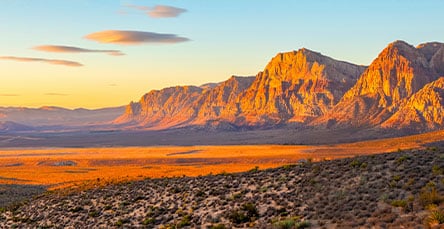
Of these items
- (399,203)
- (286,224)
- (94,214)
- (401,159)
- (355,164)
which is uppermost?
(401,159)

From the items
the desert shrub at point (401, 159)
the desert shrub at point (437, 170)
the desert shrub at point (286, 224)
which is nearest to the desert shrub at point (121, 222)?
the desert shrub at point (286, 224)

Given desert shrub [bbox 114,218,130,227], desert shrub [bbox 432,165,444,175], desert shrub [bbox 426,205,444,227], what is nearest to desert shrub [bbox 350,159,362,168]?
desert shrub [bbox 432,165,444,175]

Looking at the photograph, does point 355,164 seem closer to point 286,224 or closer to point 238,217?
point 238,217

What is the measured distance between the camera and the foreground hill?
68.2ft

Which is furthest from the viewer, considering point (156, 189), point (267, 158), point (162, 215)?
point (267, 158)

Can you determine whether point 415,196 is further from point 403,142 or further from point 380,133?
point 380,133

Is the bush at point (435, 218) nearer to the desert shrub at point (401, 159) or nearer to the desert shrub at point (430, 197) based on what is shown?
the desert shrub at point (430, 197)

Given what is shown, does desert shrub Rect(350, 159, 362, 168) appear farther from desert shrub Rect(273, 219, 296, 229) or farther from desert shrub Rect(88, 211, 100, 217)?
desert shrub Rect(88, 211, 100, 217)

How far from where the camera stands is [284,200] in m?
26.3

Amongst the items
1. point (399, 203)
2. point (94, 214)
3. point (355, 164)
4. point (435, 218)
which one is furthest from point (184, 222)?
point (435, 218)

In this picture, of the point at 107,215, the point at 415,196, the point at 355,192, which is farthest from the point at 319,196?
the point at 107,215

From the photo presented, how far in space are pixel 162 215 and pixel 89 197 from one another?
43.8ft

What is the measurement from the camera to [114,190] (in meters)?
42.1

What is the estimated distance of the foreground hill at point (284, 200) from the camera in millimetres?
20781
